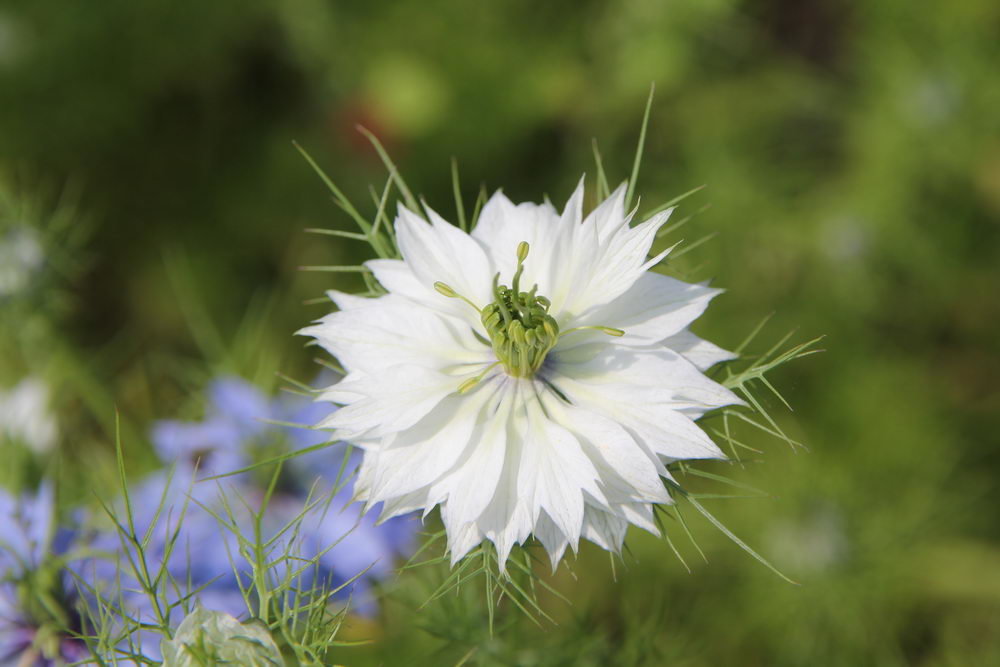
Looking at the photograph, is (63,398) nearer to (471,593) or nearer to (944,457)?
(471,593)

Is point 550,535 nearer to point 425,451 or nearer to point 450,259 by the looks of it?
point 425,451

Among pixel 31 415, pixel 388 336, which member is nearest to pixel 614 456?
pixel 388 336

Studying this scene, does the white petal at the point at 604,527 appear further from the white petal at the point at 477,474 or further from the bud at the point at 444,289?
the bud at the point at 444,289

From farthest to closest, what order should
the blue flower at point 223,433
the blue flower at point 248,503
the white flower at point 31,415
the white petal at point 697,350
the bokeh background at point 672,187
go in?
the bokeh background at point 672,187
the white flower at point 31,415
the blue flower at point 223,433
the blue flower at point 248,503
the white petal at point 697,350

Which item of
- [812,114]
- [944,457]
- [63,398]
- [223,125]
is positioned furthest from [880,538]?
[223,125]

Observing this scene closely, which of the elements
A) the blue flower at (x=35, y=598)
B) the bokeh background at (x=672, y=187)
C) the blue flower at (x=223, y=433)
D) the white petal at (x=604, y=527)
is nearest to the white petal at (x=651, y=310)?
the white petal at (x=604, y=527)

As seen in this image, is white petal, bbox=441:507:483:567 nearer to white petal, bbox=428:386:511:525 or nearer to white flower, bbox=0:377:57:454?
white petal, bbox=428:386:511:525
